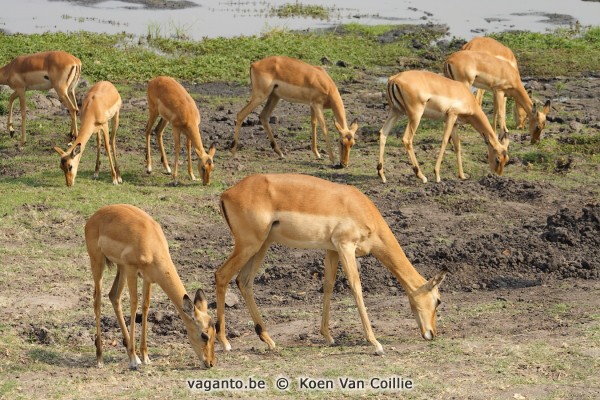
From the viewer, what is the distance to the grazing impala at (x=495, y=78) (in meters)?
16.2

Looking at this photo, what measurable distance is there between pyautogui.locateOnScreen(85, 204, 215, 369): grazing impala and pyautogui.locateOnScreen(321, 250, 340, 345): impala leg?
1177 millimetres

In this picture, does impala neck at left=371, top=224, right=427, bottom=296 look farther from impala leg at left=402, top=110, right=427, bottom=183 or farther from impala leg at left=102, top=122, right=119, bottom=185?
impala leg at left=102, top=122, right=119, bottom=185

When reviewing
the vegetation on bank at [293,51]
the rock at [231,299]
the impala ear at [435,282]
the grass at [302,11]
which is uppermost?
the impala ear at [435,282]

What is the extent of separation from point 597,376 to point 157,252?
3.27 meters

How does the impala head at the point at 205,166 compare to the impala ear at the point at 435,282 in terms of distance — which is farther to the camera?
the impala head at the point at 205,166

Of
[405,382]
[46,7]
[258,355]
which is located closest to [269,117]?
[258,355]

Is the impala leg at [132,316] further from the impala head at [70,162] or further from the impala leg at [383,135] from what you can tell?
the impala leg at [383,135]

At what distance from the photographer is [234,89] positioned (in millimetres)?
18672

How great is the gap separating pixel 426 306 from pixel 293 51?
42.8 feet

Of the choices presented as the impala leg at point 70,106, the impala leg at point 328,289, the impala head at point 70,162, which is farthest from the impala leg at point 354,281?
the impala leg at point 70,106

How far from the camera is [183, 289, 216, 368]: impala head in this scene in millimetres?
7953

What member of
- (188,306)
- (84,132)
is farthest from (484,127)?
(188,306)

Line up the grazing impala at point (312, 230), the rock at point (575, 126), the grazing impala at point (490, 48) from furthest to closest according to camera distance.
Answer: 1. the grazing impala at point (490, 48)
2. the rock at point (575, 126)
3. the grazing impala at point (312, 230)

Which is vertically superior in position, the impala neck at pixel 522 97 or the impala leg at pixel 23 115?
the impala neck at pixel 522 97
